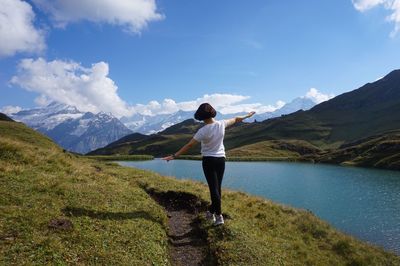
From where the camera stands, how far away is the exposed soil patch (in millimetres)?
13539

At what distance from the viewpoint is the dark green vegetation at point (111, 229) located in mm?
10883

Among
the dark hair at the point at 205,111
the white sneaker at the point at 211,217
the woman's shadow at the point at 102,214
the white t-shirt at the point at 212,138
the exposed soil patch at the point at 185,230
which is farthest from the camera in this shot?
the white sneaker at the point at 211,217

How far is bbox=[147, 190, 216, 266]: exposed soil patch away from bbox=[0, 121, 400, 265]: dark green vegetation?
0.93 feet

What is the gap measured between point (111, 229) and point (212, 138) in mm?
5391

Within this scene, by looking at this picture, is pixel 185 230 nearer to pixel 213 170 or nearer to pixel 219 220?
pixel 219 220

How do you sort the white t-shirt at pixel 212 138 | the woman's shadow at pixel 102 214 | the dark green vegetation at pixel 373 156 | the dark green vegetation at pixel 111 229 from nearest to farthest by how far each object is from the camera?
the dark green vegetation at pixel 111 229 < the woman's shadow at pixel 102 214 < the white t-shirt at pixel 212 138 < the dark green vegetation at pixel 373 156

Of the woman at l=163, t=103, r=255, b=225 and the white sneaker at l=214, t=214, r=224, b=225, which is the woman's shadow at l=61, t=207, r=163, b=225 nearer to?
the white sneaker at l=214, t=214, r=224, b=225

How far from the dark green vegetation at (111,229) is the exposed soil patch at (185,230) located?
28cm

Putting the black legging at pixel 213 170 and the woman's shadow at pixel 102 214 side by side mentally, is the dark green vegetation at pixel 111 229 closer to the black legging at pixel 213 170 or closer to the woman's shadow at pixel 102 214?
the woman's shadow at pixel 102 214

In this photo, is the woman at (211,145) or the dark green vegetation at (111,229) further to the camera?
the woman at (211,145)

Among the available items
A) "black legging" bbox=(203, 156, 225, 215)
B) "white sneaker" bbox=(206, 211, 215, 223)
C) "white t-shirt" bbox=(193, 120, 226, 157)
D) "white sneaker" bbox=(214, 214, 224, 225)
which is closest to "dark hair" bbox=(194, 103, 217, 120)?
"white t-shirt" bbox=(193, 120, 226, 157)

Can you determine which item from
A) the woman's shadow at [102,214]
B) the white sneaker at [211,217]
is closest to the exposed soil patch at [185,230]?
the white sneaker at [211,217]

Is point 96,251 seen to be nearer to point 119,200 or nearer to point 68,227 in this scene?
point 68,227

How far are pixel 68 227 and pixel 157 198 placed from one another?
12.0 meters
